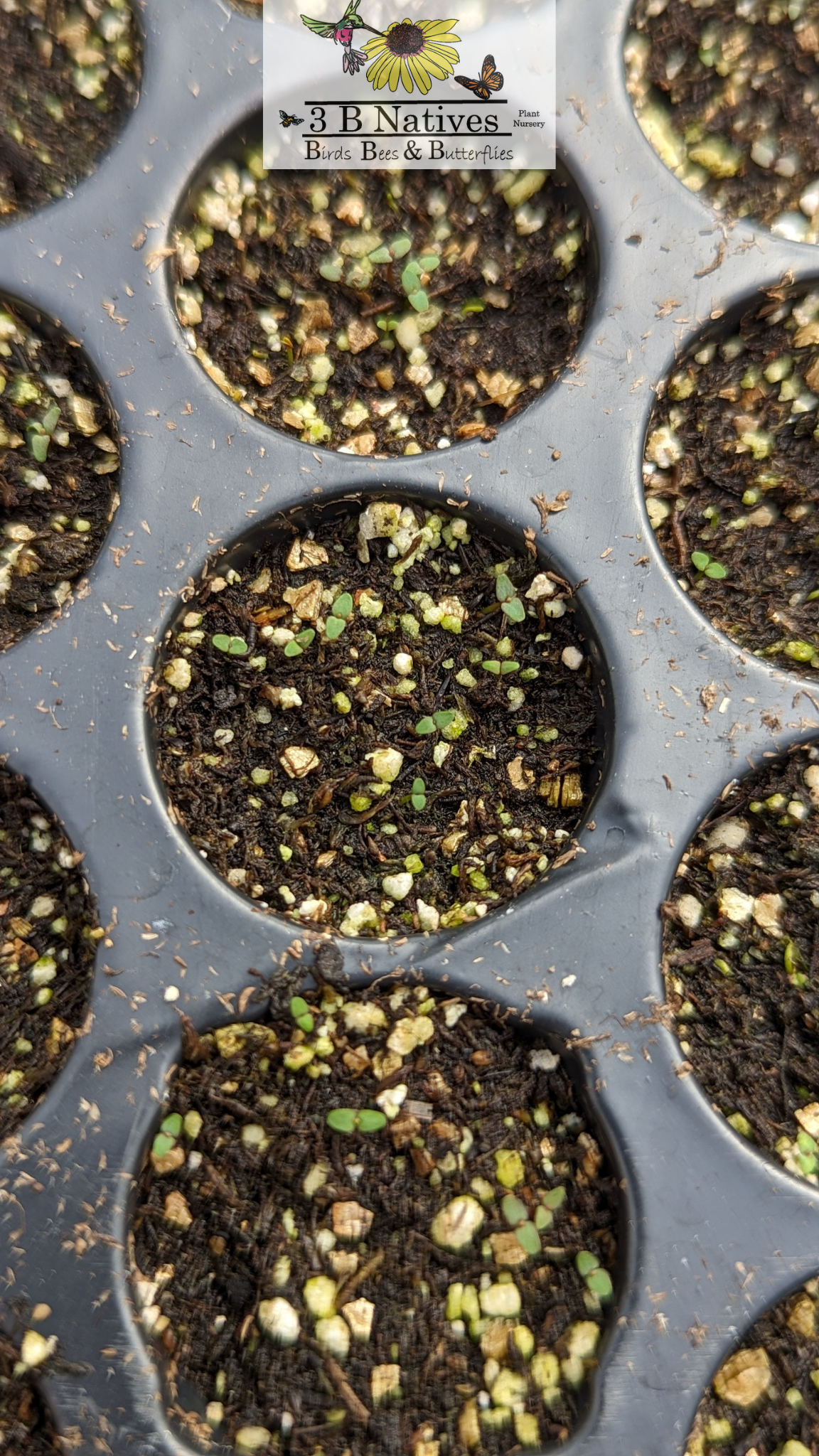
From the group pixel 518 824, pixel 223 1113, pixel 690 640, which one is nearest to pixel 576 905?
pixel 518 824

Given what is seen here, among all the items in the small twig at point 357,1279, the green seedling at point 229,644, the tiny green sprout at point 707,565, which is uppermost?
the tiny green sprout at point 707,565

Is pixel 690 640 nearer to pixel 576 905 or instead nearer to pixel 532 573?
pixel 532 573

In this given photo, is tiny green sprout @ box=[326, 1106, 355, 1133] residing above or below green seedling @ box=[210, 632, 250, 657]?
below

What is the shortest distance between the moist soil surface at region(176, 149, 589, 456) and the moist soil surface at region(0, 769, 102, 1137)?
524 millimetres

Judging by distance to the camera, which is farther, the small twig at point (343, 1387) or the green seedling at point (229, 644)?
the green seedling at point (229, 644)

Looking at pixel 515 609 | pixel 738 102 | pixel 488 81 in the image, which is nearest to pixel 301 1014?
pixel 515 609

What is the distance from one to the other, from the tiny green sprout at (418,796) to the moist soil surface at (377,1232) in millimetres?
180

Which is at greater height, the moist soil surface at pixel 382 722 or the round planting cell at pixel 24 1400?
the moist soil surface at pixel 382 722

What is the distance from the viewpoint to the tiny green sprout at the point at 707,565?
2.94 ft

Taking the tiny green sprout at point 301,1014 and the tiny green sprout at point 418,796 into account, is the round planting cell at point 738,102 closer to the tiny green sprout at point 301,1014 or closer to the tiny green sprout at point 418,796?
the tiny green sprout at point 418,796

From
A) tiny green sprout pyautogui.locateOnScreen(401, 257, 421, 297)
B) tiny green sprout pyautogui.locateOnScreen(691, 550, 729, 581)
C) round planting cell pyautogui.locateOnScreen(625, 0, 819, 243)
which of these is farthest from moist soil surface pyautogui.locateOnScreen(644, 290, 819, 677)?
tiny green sprout pyautogui.locateOnScreen(401, 257, 421, 297)

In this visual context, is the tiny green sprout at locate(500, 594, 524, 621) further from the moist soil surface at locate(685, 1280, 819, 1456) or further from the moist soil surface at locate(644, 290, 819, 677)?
the moist soil surface at locate(685, 1280, 819, 1456)

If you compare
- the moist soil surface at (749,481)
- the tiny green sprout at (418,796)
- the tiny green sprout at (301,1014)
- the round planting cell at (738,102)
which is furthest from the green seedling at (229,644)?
the round planting cell at (738,102)

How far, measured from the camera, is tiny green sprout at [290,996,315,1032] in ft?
2.65
